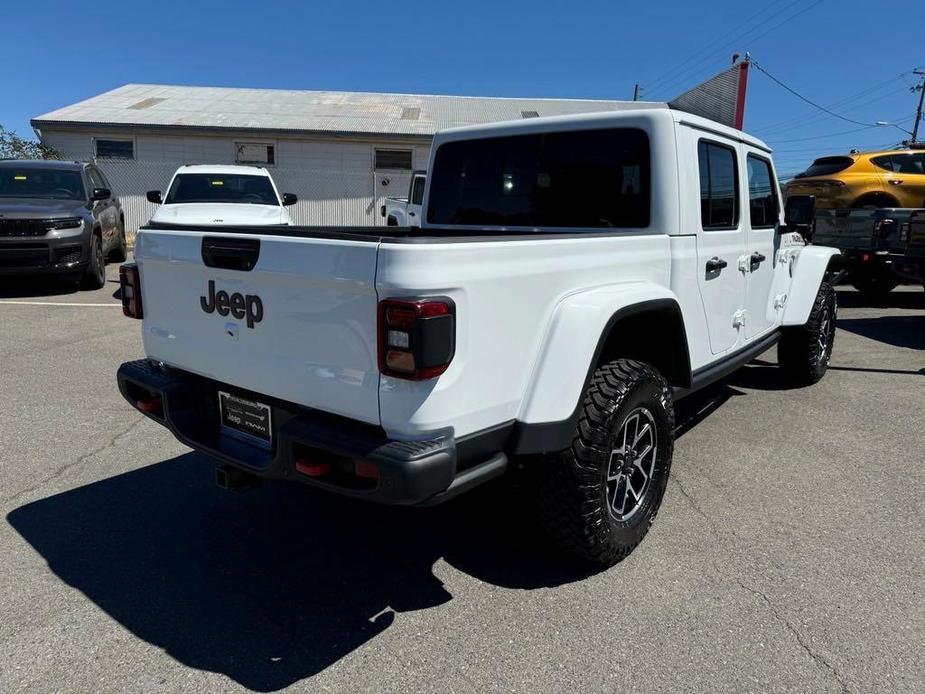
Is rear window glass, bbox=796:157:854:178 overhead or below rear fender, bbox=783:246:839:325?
overhead

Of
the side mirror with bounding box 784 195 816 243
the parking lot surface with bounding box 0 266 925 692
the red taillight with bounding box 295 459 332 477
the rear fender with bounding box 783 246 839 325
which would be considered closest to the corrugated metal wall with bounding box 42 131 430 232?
the rear fender with bounding box 783 246 839 325

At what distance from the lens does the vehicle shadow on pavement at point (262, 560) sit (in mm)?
2562

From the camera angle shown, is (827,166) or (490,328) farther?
(827,166)

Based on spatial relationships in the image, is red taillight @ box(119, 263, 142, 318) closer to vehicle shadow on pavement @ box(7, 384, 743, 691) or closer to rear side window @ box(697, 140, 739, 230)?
vehicle shadow on pavement @ box(7, 384, 743, 691)

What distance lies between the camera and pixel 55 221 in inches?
374

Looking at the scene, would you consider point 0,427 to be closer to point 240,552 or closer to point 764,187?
point 240,552

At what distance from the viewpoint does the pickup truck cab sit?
9367 millimetres

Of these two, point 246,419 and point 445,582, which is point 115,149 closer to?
point 246,419

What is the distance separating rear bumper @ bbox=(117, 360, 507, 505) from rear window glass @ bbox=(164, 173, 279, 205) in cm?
778

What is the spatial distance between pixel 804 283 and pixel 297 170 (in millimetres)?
16811

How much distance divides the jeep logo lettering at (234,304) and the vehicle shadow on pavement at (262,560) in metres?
1.16

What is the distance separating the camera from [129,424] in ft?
15.9

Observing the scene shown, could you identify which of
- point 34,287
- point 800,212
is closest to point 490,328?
point 800,212

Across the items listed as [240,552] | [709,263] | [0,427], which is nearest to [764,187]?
[709,263]
